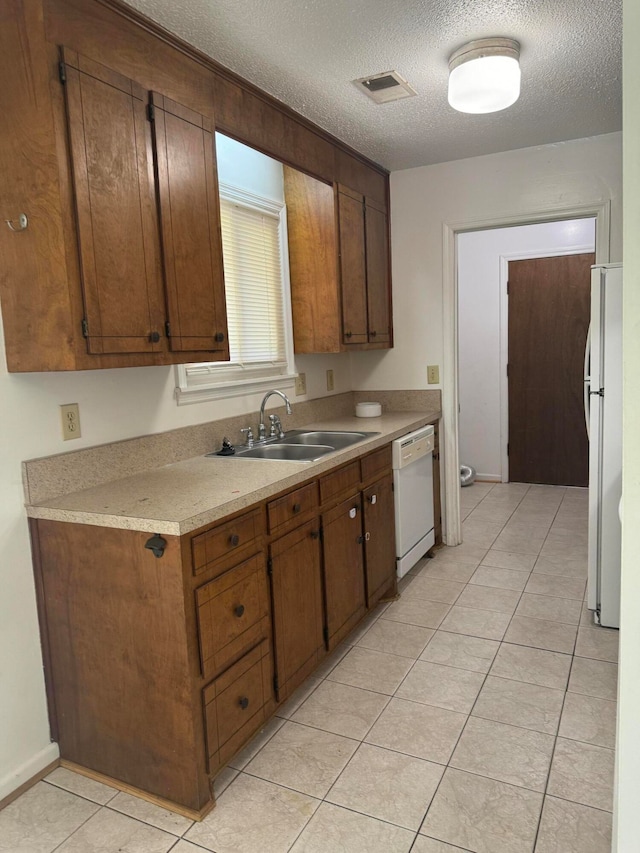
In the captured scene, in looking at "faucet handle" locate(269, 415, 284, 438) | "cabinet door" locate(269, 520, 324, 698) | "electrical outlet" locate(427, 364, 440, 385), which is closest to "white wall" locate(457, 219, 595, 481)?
"electrical outlet" locate(427, 364, 440, 385)

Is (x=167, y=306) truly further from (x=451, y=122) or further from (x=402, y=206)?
(x=402, y=206)

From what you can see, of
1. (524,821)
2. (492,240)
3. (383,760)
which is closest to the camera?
(524,821)

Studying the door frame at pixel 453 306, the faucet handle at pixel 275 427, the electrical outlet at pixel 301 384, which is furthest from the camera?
the electrical outlet at pixel 301 384

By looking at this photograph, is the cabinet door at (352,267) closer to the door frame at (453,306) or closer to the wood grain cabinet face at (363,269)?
the wood grain cabinet face at (363,269)

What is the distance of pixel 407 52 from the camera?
2.31 meters

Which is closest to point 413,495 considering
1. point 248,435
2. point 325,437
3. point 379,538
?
point 379,538

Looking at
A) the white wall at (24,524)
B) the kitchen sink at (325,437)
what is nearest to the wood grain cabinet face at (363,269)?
the kitchen sink at (325,437)

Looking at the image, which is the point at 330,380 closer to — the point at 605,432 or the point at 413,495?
the point at 413,495

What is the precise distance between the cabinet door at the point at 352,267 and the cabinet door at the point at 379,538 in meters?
0.90

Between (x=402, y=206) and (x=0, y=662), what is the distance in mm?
3309

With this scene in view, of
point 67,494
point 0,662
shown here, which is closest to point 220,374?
point 67,494

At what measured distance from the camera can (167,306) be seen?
207 cm

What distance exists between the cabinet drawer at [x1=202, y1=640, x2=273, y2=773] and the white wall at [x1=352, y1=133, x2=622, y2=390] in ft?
7.82

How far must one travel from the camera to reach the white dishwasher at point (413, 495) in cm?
323
